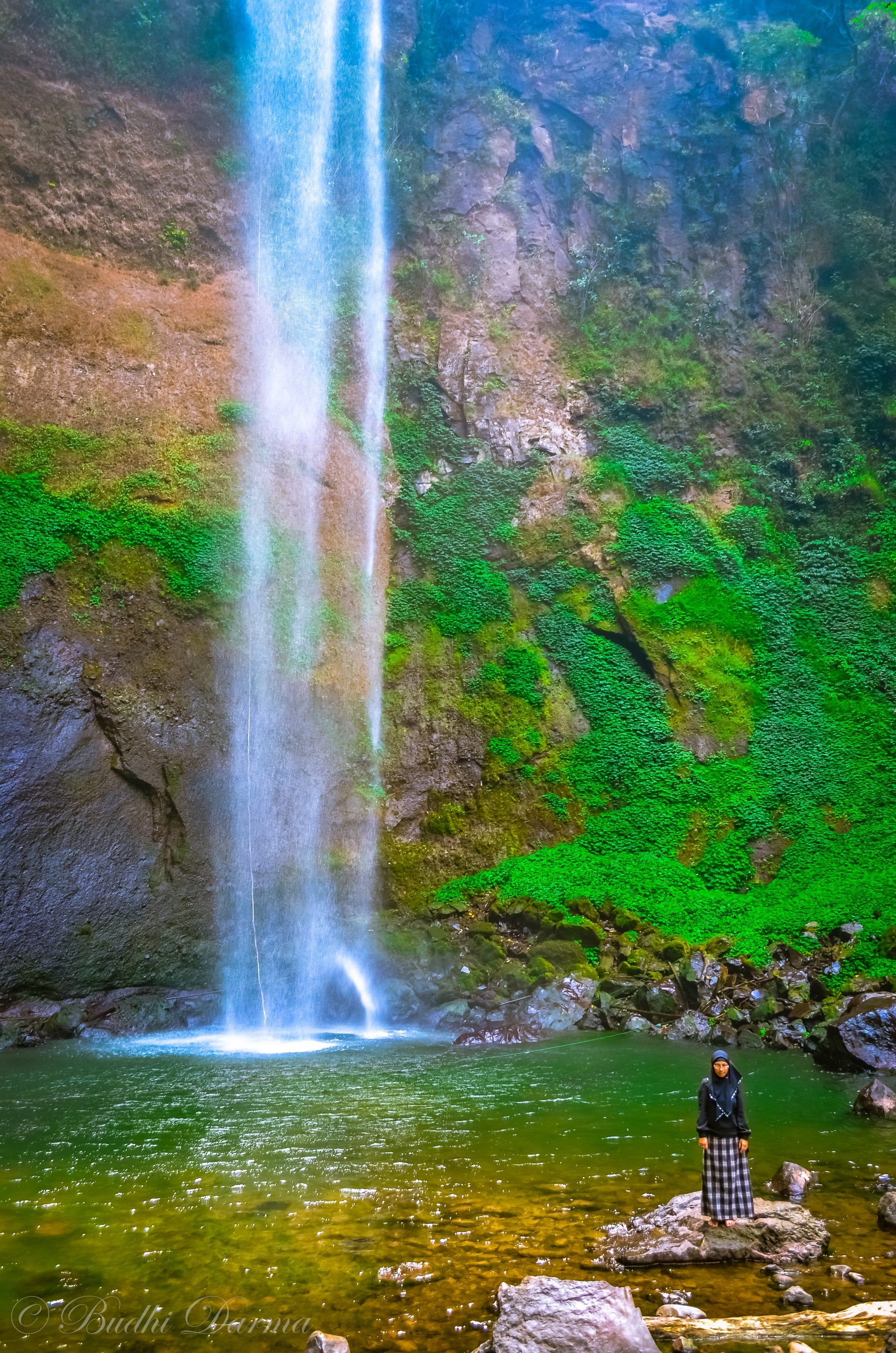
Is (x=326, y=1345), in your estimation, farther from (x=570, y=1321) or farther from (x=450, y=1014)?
(x=450, y=1014)

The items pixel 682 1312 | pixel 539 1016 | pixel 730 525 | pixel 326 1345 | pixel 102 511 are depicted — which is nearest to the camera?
pixel 326 1345

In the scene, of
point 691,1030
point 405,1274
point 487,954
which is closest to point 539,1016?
point 487,954

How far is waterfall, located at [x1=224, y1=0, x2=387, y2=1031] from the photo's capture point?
14.2 meters

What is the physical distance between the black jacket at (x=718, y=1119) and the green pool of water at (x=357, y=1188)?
0.60m

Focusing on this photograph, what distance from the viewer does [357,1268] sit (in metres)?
4.18

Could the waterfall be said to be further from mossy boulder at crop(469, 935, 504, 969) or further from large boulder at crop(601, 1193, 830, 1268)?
large boulder at crop(601, 1193, 830, 1268)

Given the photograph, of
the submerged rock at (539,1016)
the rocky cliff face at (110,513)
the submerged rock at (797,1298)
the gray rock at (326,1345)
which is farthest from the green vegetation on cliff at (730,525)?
the gray rock at (326,1345)

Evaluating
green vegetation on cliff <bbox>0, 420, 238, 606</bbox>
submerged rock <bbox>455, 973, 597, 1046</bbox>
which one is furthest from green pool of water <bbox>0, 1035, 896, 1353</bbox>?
green vegetation on cliff <bbox>0, 420, 238, 606</bbox>

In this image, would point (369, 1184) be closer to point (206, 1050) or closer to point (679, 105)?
point (206, 1050)

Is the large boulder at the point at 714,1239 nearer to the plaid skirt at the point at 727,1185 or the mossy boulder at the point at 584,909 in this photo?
the plaid skirt at the point at 727,1185

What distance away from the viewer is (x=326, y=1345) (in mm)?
3131

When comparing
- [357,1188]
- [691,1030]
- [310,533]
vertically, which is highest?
[310,533]

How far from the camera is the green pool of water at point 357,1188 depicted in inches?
148

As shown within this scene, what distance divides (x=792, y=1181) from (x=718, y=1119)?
2.78ft
